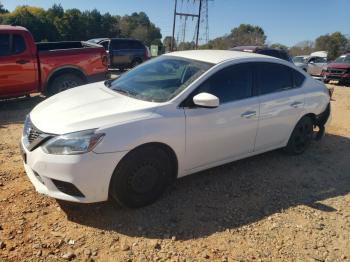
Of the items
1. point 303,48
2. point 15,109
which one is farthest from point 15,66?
point 303,48

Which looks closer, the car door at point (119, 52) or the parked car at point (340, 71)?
the parked car at point (340, 71)

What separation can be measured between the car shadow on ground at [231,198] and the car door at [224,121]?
394mm

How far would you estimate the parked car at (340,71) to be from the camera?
1702 cm

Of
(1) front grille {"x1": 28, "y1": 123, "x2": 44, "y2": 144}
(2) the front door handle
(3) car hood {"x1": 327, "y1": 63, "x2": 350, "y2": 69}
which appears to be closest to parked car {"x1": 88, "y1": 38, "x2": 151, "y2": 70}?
(3) car hood {"x1": 327, "y1": 63, "x2": 350, "y2": 69}

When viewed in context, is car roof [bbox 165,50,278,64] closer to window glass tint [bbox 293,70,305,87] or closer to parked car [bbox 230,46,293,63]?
window glass tint [bbox 293,70,305,87]

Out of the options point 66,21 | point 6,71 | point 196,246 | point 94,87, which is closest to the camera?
point 196,246

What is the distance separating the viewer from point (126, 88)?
4.42 metres

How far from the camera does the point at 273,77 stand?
498cm

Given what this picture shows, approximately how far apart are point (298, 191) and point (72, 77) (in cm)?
632

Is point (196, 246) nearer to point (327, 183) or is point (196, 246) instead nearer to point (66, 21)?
point (327, 183)

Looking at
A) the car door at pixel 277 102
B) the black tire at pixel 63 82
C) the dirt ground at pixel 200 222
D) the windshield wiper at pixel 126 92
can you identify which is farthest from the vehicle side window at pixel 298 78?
the black tire at pixel 63 82

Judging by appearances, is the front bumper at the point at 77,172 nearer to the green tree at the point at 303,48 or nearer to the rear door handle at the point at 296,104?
the rear door handle at the point at 296,104

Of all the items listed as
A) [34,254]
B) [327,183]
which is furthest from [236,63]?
[34,254]

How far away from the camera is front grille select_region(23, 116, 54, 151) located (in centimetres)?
340
